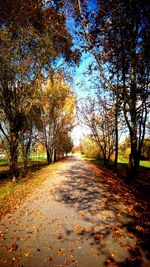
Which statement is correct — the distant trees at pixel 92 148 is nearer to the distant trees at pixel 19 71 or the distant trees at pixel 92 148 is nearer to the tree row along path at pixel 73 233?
the distant trees at pixel 19 71

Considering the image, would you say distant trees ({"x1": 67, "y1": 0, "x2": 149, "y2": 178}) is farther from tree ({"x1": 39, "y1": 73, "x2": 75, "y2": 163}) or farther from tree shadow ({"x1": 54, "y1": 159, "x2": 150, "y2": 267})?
tree ({"x1": 39, "y1": 73, "x2": 75, "y2": 163})

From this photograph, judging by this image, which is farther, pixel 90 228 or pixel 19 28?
pixel 19 28

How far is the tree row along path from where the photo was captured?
161 inches

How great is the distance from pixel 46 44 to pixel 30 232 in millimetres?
9553

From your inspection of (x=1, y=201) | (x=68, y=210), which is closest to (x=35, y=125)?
(x=1, y=201)

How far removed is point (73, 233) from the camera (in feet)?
17.1

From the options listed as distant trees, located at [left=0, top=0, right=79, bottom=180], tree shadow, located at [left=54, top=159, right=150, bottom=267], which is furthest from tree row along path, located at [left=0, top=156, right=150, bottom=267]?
distant trees, located at [left=0, top=0, right=79, bottom=180]

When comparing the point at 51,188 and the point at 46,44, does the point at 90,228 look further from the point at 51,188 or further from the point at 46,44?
the point at 46,44

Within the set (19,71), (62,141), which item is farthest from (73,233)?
(62,141)

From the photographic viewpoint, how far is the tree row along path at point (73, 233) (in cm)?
410

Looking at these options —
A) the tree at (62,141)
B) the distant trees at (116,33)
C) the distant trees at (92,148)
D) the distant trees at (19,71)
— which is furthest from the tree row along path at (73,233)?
the distant trees at (92,148)

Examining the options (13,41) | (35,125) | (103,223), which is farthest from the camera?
(35,125)

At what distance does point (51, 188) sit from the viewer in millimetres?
10594

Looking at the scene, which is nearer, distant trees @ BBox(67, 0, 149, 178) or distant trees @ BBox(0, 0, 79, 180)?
distant trees @ BBox(67, 0, 149, 178)
